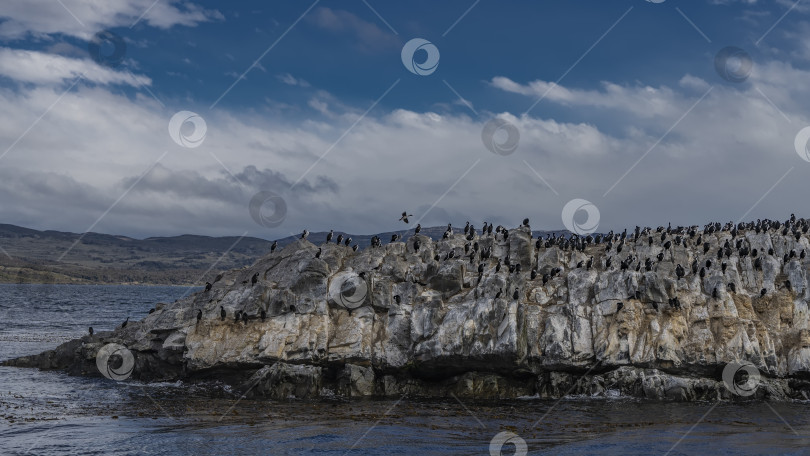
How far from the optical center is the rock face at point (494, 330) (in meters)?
46.8

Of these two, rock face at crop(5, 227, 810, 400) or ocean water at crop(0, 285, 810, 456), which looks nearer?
ocean water at crop(0, 285, 810, 456)

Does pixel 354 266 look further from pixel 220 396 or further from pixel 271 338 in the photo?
pixel 220 396

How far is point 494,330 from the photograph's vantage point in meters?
47.0

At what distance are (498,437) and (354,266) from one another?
70.1 feet

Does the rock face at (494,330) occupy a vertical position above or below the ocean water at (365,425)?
above

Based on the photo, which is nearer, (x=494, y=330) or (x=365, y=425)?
(x=365, y=425)

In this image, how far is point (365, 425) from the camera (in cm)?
3853

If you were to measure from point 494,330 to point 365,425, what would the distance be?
1250cm

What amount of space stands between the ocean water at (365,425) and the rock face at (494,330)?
7.24ft

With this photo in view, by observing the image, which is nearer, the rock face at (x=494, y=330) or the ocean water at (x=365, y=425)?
the ocean water at (x=365, y=425)

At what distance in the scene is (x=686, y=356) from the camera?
46906 millimetres

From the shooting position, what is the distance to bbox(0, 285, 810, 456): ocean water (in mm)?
33656

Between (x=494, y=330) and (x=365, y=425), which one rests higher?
(x=494, y=330)

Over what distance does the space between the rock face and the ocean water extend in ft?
7.24
